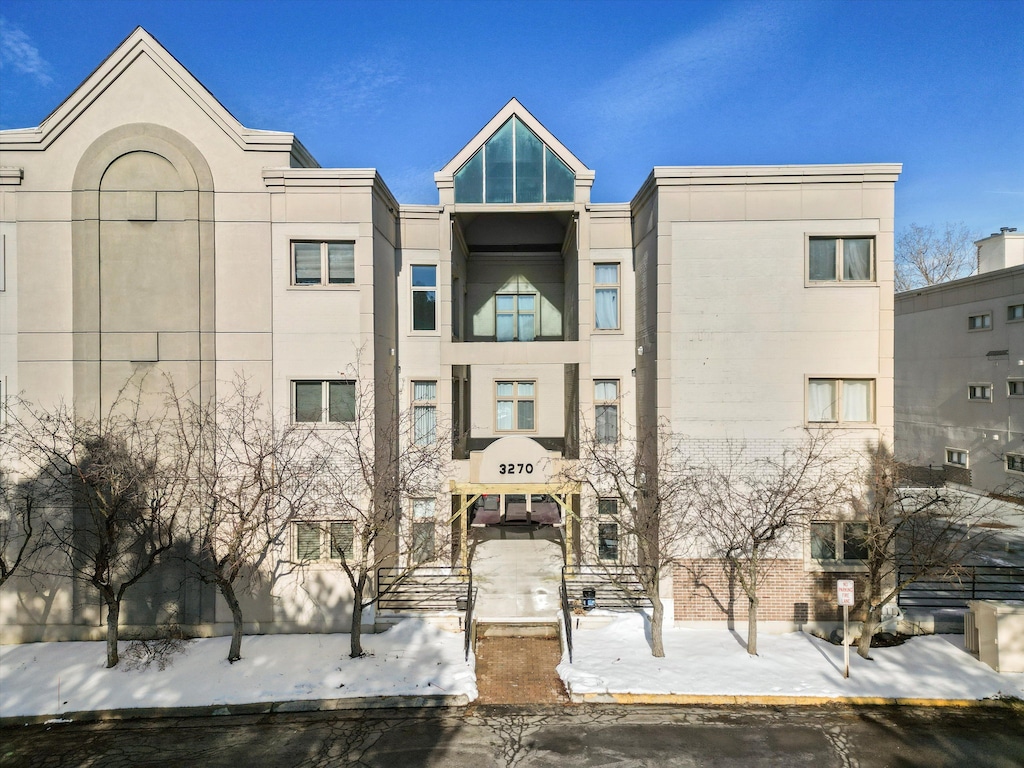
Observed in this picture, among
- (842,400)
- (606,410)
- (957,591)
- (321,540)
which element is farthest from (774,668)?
(321,540)

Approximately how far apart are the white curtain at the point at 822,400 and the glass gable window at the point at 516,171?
8124 mm

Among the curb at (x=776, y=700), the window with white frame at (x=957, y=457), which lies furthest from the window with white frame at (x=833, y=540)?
the window with white frame at (x=957, y=457)

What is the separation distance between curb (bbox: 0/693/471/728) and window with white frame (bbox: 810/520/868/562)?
8.79m

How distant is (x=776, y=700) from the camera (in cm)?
1073

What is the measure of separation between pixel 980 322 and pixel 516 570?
2354cm

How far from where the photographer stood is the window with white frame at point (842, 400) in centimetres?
1386

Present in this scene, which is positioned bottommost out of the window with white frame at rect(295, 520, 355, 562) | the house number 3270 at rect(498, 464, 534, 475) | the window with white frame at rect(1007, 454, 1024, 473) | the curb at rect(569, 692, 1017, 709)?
the curb at rect(569, 692, 1017, 709)

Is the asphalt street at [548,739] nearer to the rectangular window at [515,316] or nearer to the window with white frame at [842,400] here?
the window with white frame at [842,400]

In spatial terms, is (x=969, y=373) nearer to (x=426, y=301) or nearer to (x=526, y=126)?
(x=526, y=126)

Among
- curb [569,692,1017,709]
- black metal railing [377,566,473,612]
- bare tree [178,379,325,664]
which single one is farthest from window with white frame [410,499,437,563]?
curb [569,692,1017,709]

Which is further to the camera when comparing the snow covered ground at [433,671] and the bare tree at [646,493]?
the bare tree at [646,493]

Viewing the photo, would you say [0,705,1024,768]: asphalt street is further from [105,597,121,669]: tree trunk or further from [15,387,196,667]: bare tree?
[15,387,196,667]: bare tree

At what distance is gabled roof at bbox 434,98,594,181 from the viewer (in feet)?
53.1

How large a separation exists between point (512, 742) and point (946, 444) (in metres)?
27.1
